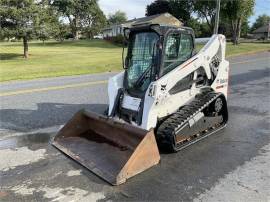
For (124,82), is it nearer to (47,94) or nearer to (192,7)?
(47,94)

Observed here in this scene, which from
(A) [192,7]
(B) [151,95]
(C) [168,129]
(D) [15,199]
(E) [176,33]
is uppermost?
(A) [192,7]

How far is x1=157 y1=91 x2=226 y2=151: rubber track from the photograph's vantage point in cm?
556

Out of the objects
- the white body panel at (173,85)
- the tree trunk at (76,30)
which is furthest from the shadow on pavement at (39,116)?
the tree trunk at (76,30)

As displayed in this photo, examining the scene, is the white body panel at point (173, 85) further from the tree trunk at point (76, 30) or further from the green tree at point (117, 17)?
the green tree at point (117, 17)

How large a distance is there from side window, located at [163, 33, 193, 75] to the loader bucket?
137cm

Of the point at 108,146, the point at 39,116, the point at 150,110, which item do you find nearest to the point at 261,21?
the point at 39,116

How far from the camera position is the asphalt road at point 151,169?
4332 mm

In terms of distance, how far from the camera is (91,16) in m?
86.4

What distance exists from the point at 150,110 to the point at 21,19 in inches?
1061

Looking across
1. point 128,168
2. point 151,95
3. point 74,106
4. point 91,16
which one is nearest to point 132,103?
point 151,95

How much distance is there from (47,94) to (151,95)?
574cm

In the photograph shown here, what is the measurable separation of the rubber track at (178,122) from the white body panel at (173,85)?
159mm

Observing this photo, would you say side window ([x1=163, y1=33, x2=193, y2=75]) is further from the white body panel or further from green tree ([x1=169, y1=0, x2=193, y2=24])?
green tree ([x1=169, y1=0, x2=193, y2=24])

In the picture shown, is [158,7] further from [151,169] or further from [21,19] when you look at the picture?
[151,169]
